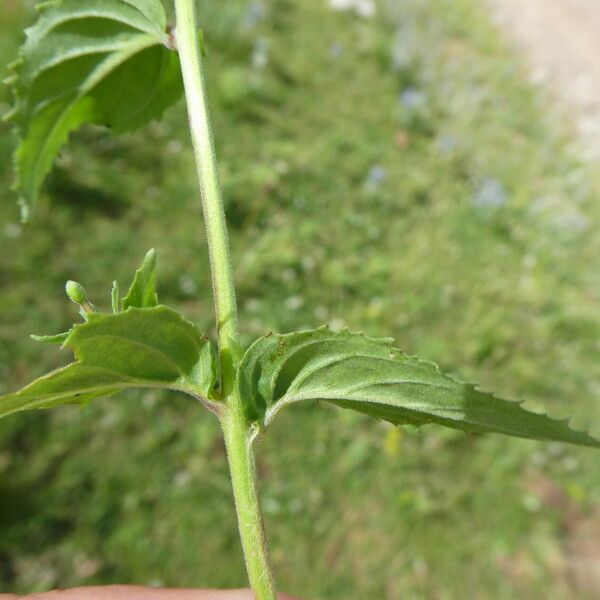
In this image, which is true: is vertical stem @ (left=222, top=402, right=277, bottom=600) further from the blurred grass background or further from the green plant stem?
the blurred grass background

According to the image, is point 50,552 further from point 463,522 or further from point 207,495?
point 463,522

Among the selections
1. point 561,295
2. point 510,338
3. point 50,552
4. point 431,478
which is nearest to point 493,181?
point 561,295

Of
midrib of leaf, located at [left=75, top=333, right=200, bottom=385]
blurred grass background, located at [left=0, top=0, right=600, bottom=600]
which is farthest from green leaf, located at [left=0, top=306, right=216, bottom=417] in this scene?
blurred grass background, located at [left=0, top=0, right=600, bottom=600]

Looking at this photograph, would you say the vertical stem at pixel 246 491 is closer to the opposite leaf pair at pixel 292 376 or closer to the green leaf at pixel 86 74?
the opposite leaf pair at pixel 292 376

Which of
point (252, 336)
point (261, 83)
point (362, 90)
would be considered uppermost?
point (362, 90)

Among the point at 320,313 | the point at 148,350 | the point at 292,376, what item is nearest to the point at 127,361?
the point at 148,350

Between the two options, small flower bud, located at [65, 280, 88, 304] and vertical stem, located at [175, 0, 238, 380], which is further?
vertical stem, located at [175, 0, 238, 380]
